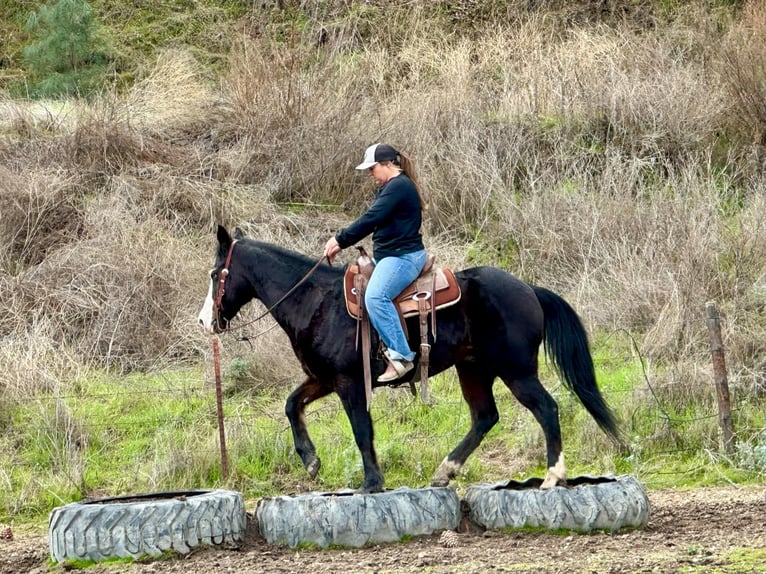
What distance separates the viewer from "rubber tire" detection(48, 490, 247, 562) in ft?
25.8

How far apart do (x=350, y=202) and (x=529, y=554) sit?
38.5ft

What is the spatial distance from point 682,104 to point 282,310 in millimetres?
11971

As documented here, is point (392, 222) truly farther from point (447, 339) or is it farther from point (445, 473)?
point (445, 473)

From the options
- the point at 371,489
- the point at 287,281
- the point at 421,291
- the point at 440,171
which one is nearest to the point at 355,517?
the point at 371,489

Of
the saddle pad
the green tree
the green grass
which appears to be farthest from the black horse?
the green tree

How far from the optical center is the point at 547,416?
8.66m

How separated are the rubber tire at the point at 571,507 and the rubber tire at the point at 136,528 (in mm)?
1972

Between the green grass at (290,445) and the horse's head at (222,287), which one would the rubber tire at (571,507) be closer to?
the green grass at (290,445)

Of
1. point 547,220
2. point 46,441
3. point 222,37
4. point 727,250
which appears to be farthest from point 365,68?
point 46,441

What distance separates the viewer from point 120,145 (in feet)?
61.8

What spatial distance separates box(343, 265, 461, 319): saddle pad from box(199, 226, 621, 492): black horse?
0.12m

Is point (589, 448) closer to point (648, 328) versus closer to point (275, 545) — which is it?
point (648, 328)

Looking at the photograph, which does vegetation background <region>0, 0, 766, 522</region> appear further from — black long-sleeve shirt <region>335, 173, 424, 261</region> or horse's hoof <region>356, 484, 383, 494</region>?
black long-sleeve shirt <region>335, 173, 424, 261</region>

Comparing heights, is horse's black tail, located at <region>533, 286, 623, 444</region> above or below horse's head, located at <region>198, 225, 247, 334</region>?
below
